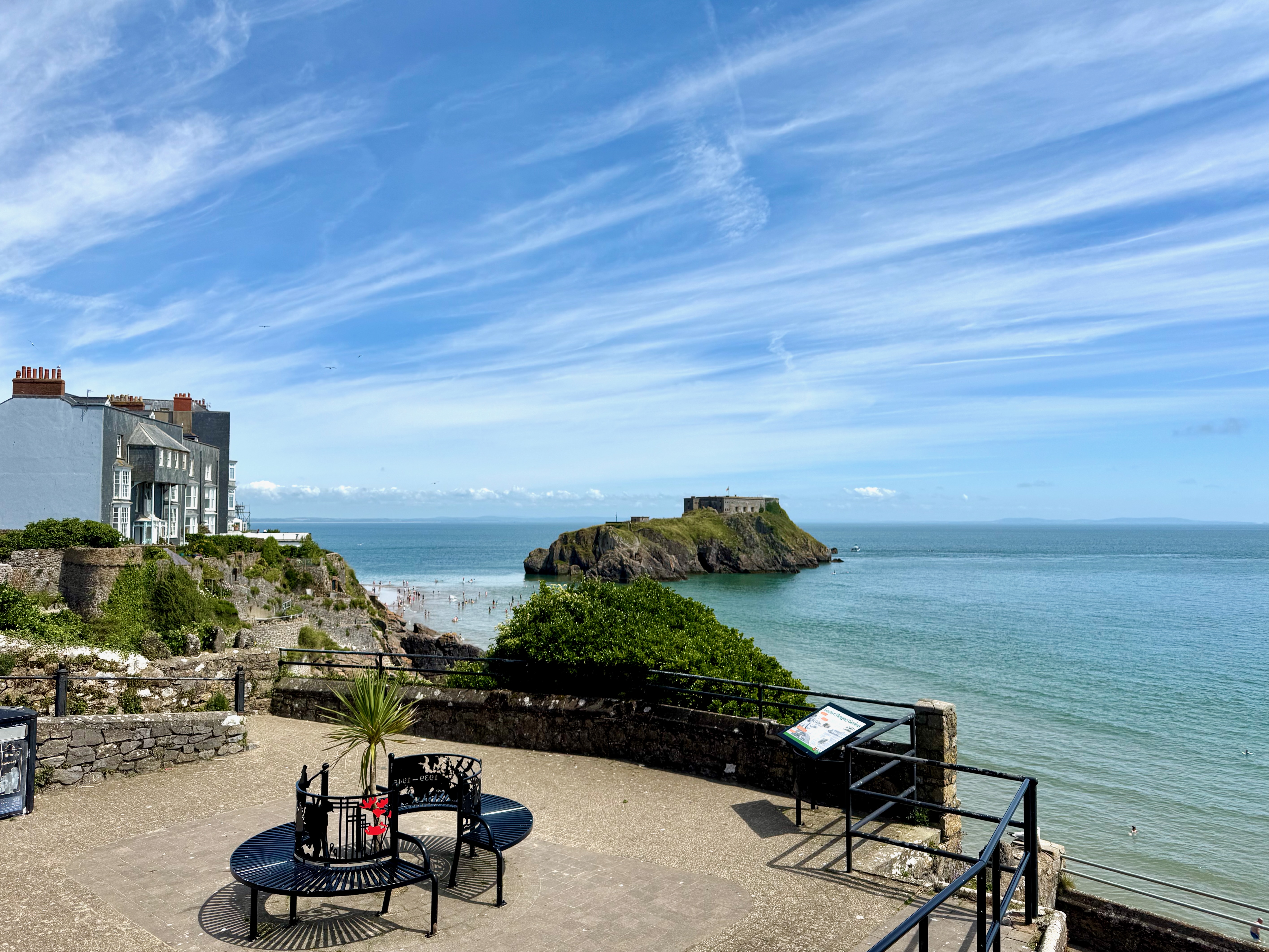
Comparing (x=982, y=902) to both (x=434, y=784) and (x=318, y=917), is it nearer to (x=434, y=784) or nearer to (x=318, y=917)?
(x=434, y=784)

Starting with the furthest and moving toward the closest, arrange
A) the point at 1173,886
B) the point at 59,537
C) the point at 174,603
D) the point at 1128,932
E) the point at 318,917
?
1. the point at 59,537
2. the point at 174,603
3. the point at 1173,886
4. the point at 1128,932
5. the point at 318,917

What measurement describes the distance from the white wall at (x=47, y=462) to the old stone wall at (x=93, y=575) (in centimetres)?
1305

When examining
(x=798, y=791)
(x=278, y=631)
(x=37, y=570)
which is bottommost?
(x=278, y=631)

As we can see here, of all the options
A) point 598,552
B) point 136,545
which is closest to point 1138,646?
point 136,545

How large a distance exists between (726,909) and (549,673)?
225 inches

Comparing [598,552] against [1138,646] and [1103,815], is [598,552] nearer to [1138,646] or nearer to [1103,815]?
[1138,646]

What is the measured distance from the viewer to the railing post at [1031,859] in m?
6.16

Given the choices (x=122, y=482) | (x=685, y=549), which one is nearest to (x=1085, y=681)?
(x=122, y=482)

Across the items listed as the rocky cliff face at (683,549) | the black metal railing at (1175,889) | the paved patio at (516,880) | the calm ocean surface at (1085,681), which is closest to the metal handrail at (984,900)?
the paved patio at (516,880)

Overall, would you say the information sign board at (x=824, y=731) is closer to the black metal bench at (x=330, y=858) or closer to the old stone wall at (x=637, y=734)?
the old stone wall at (x=637, y=734)

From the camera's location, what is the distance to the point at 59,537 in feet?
113

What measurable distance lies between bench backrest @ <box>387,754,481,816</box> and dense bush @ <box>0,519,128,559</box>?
3286 cm

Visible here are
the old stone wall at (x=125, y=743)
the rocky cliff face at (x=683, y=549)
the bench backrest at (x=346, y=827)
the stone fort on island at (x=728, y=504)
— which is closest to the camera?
the bench backrest at (x=346, y=827)

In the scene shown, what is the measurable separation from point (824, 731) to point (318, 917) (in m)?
5.03
